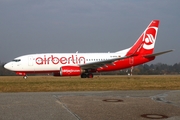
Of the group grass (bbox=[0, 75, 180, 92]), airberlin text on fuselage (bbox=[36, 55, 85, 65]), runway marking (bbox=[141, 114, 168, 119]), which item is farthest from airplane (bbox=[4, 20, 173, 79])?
runway marking (bbox=[141, 114, 168, 119])

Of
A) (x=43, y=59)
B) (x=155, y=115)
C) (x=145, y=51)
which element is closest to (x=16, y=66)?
(x=43, y=59)

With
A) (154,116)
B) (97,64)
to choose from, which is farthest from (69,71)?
(154,116)

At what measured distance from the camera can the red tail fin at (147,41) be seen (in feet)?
114

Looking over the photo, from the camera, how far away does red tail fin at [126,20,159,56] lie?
34.8 meters

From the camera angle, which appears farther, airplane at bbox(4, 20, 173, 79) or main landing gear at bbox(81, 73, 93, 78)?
main landing gear at bbox(81, 73, 93, 78)

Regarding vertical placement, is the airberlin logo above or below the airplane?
above

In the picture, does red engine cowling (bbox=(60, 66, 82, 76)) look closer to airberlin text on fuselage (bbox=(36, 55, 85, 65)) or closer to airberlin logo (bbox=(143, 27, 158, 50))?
airberlin text on fuselage (bbox=(36, 55, 85, 65))

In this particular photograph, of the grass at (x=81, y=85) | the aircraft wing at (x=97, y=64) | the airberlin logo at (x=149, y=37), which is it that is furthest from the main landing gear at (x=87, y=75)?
the grass at (x=81, y=85)

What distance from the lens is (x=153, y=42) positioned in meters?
35.4

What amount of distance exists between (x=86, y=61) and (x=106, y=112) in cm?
2591

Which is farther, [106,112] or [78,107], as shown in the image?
[78,107]

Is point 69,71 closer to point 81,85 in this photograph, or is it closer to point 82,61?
point 82,61

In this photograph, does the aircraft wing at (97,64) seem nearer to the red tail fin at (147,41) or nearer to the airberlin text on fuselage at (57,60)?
the airberlin text on fuselage at (57,60)

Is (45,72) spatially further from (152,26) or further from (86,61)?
(152,26)
